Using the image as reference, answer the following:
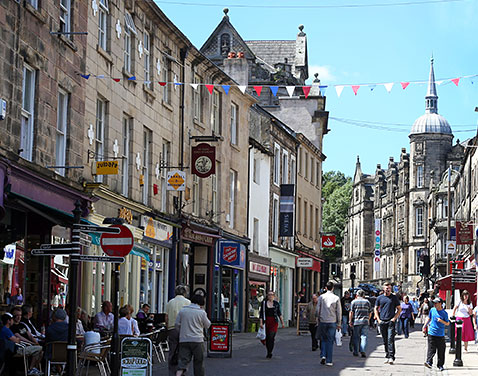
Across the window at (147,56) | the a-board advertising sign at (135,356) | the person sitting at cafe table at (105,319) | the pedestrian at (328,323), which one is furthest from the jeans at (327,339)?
the window at (147,56)

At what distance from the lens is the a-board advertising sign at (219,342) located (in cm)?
2173

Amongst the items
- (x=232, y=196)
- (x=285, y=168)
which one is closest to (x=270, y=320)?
(x=232, y=196)

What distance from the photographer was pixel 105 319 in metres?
20.0

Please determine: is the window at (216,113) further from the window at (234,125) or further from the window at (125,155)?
the window at (125,155)

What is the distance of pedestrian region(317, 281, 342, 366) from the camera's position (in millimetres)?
20703

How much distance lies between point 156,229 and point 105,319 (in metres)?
7.96

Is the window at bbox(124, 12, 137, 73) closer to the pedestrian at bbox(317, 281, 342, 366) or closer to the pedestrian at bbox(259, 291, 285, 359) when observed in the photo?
the pedestrian at bbox(259, 291, 285, 359)

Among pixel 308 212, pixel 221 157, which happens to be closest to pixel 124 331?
pixel 221 157

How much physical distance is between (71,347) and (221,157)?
21517mm

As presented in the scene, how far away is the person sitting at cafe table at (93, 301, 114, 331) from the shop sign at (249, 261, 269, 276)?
66.0ft

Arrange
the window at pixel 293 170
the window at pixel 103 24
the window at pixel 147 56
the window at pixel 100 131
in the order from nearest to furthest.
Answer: the window at pixel 100 131, the window at pixel 103 24, the window at pixel 147 56, the window at pixel 293 170

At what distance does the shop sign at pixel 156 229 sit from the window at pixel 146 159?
0.61 meters

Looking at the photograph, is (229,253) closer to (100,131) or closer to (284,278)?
(100,131)

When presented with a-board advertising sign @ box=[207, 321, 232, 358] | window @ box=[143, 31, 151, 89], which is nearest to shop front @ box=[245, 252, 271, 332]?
window @ box=[143, 31, 151, 89]
